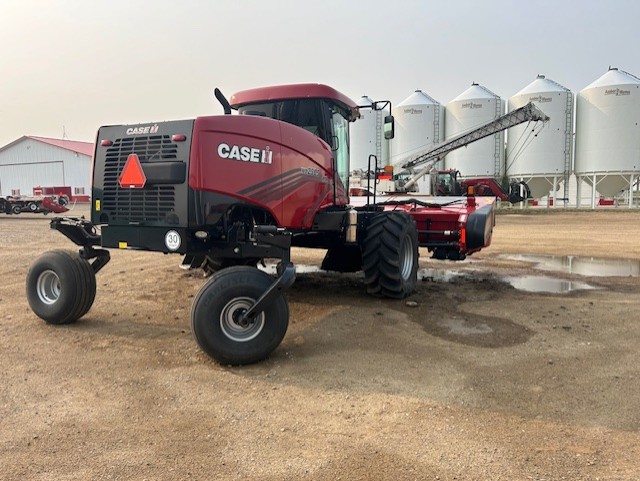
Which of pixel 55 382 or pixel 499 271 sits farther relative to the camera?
pixel 499 271

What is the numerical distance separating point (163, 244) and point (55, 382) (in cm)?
141

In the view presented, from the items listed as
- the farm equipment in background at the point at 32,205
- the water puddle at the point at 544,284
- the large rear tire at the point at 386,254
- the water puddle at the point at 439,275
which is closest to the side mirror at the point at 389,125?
the large rear tire at the point at 386,254

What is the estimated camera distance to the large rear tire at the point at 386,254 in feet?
21.5

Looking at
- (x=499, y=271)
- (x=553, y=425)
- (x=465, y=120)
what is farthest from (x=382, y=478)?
(x=465, y=120)

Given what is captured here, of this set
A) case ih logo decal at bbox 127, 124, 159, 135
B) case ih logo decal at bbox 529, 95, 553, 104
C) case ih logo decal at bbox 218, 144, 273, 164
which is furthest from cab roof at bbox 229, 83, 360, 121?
case ih logo decal at bbox 529, 95, 553, 104

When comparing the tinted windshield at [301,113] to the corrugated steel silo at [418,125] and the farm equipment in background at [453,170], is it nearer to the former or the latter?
the farm equipment in background at [453,170]

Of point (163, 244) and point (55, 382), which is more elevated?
point (163, 244)

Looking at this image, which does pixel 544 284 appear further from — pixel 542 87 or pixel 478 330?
pixel 542 87

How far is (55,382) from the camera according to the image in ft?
13.1

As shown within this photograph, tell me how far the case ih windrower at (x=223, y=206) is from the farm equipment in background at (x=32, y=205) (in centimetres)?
2189

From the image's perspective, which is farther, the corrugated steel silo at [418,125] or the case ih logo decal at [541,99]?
the corrugated steel silo at [418,125]

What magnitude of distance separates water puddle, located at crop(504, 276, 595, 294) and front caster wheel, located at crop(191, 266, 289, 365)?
16.1 ft

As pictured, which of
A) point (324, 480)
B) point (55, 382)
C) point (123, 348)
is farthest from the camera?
point (123, 348)

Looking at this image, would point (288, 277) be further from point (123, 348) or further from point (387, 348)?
point (123, 348)
